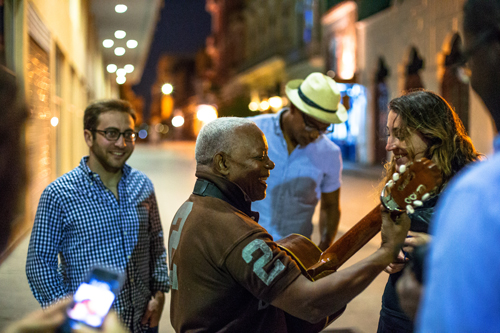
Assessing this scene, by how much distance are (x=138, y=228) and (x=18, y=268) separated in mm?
3552

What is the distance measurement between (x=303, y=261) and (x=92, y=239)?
1197 mm

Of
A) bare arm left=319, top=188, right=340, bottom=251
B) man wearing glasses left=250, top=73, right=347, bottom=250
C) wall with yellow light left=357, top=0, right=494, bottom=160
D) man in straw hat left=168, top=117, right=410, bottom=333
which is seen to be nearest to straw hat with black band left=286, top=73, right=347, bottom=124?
man wearing glasses left=250, top=73, right=347, bottom=250

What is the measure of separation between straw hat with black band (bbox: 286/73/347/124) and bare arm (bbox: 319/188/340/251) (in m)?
0.66

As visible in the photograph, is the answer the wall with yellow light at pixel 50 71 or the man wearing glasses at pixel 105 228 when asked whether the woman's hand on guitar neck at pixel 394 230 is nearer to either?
the man wearing glasses at pixel 105 228

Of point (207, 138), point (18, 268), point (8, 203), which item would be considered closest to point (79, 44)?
point (18, 268)

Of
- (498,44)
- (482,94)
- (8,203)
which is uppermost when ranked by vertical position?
(498,44)

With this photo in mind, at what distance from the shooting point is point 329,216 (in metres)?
4.04

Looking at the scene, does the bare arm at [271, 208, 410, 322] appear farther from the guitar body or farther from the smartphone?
the smartphone

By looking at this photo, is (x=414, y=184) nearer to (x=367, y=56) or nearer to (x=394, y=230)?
(x=394, y=230)

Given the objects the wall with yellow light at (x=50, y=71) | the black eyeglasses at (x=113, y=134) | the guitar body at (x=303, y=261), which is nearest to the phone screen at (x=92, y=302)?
the guitar body at (x=303, y=261)

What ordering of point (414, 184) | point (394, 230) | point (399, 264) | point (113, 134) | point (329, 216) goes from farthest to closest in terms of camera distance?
point (329, 216) < point (113, 134) < point (399, 264) < point (394, 230) < point (414, 184)

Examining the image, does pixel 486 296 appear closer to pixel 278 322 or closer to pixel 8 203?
pixel 8 203

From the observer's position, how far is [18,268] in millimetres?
5785

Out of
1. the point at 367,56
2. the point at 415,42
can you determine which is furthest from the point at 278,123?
the point at 367,56
